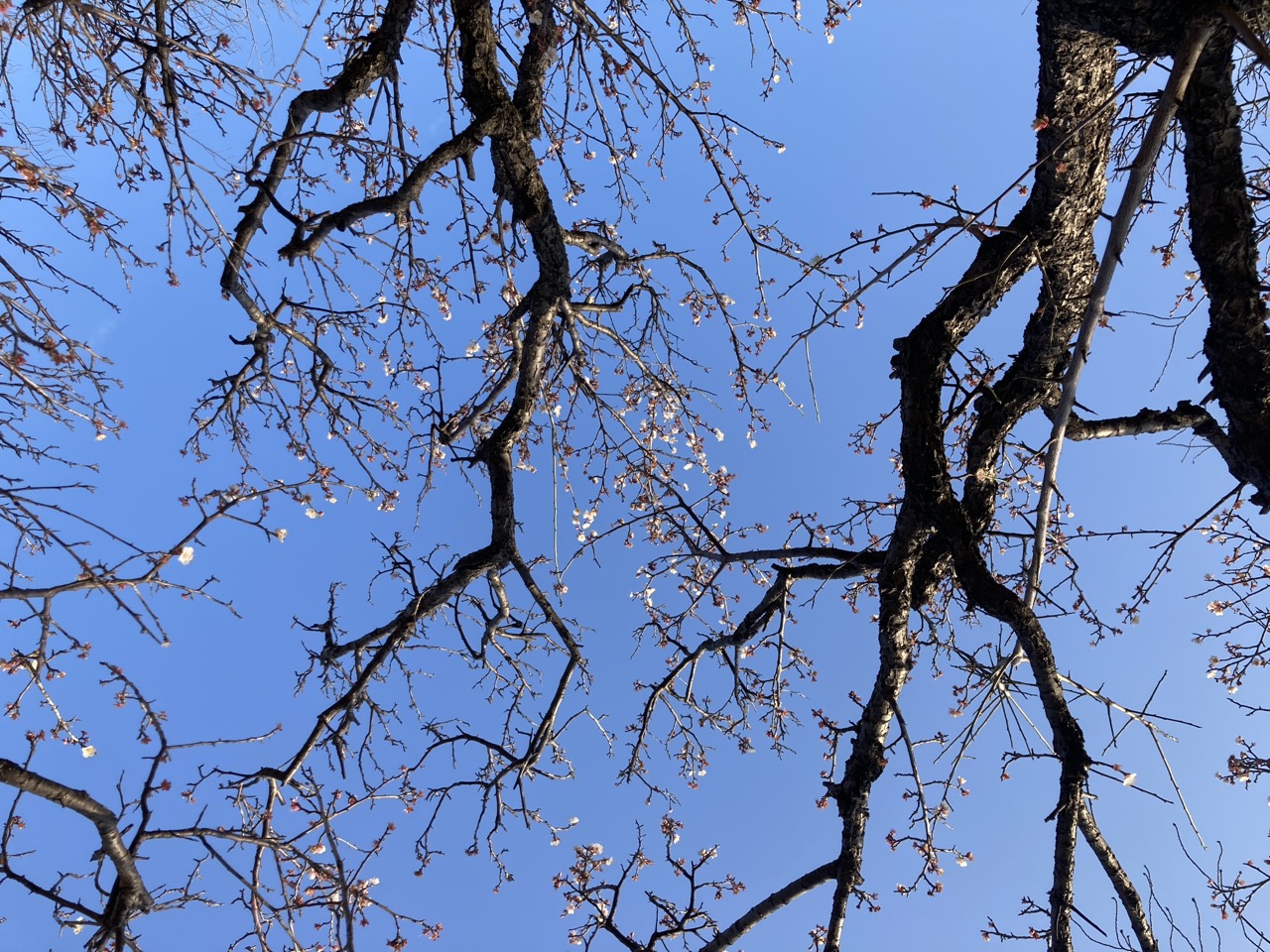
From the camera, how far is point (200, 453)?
209 inches

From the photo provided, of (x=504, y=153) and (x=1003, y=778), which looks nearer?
(x=1003, y=778)

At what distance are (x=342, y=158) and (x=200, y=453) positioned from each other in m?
2.33

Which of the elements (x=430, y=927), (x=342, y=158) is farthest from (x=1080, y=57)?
(x=430, y=927)

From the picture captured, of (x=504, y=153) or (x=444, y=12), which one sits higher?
(x=444, y=12)

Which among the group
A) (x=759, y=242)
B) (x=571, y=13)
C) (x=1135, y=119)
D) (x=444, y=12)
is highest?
(x=444, y=12)

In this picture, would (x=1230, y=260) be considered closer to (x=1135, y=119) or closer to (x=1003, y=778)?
(x=1135, y=119)

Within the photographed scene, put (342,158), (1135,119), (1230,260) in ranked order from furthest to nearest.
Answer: (342,158)
(1135,119)
(1230,260)

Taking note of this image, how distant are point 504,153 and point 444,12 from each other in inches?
56.2

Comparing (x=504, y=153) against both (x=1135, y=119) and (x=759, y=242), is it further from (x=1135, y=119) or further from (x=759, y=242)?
(x=1135, y=119)

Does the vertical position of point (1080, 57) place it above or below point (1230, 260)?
above

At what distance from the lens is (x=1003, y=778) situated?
3.45m

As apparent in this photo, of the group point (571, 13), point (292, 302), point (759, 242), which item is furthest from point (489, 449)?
point (571, 13)

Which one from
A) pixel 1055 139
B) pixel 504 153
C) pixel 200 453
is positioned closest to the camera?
pixel 1055 139

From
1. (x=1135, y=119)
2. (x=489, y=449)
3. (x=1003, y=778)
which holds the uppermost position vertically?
(x=1135, y=119)
